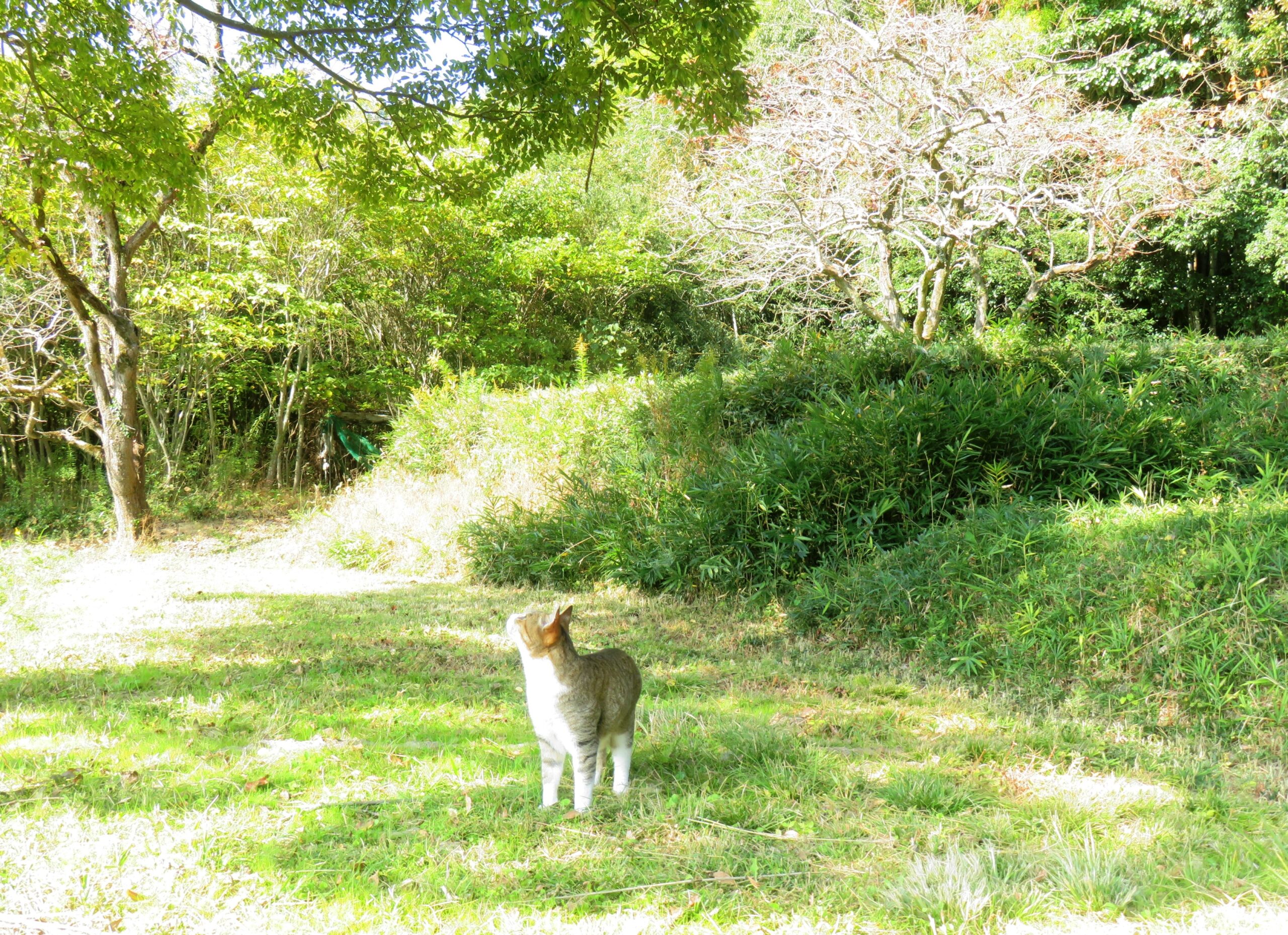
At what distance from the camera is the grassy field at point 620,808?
2494mm

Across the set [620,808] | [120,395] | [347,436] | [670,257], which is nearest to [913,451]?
[620,808]

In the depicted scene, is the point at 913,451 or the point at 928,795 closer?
the point at 928,795

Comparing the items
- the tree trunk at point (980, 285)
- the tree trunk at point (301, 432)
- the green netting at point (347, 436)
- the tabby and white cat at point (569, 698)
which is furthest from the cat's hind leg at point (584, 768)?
the green netting at point (347, 436)

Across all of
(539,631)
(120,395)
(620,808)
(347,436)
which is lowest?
(620,808)

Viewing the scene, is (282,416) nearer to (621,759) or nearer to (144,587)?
(144,587)

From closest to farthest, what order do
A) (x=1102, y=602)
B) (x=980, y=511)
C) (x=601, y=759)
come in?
1. (x=601, y=759)
2. (x=1102, y=602)
3. (x=980, y=511)

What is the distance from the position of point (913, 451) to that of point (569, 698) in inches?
180

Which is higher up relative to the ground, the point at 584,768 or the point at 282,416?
the point at 282,416

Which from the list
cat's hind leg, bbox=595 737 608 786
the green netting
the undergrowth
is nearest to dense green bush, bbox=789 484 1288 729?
the undergrowth

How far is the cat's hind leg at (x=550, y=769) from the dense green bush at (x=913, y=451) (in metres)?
3.90

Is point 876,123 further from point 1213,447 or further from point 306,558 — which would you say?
point 306,558

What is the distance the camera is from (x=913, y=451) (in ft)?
22.1

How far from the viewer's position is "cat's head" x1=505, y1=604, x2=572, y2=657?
2920mm

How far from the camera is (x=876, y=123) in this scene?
11.2 meters
